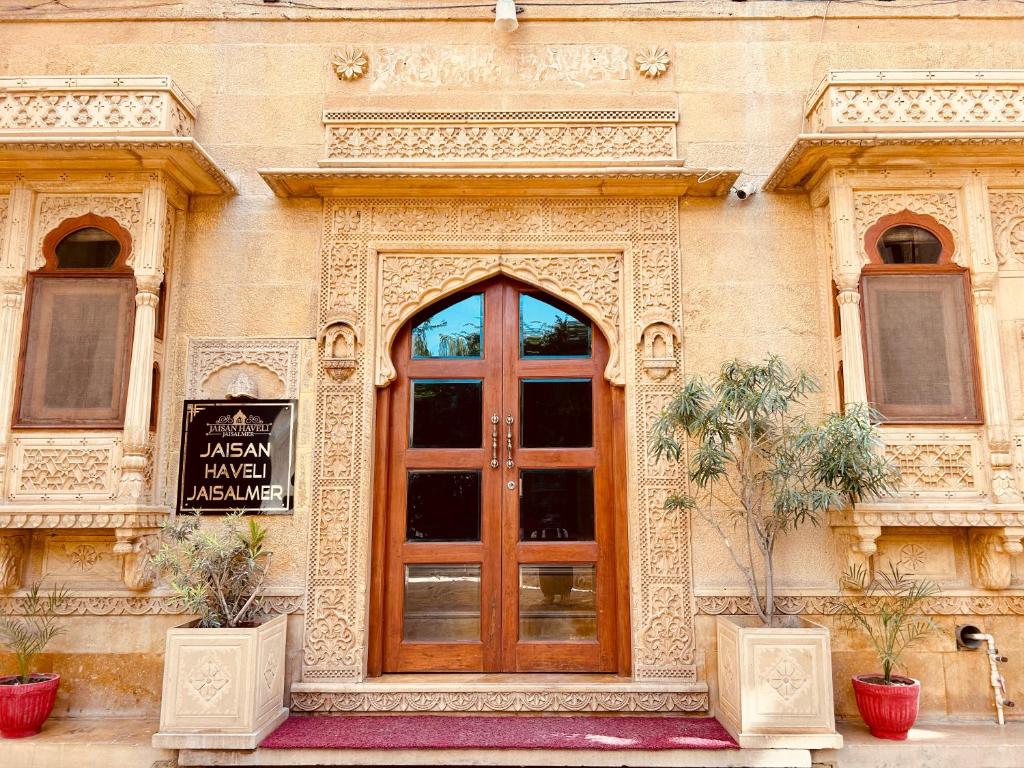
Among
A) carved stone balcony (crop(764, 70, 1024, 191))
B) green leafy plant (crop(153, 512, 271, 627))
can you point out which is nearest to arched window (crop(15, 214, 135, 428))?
green leafy plant (crop(153, 512, 271, 627))

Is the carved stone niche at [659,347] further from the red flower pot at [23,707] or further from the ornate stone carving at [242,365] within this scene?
the red flower pot at [23,707]

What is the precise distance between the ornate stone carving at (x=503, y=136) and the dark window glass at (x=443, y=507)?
6.85ft

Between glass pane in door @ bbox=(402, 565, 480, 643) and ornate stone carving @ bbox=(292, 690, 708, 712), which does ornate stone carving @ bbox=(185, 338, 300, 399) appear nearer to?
glass pane in door @ bbox=(402, 565, 480, 643)

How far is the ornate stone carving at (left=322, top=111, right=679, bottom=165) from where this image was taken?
4.74 metres

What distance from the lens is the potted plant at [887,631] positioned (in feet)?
12.5

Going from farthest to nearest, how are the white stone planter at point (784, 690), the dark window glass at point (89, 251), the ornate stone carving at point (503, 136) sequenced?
the ornate stone carving at point (503, 136) → the dark window glass at point (89, 251) → the white stone planter at point (784, 690)

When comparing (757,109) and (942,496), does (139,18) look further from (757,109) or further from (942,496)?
(942,496)

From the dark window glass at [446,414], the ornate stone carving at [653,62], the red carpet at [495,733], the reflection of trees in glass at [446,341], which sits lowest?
the red carpet at [495,733]

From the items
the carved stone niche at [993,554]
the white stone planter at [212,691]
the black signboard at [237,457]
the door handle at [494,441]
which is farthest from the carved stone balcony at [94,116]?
the carved stone niche at [993,554]

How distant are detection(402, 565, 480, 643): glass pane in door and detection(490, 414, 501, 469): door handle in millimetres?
652

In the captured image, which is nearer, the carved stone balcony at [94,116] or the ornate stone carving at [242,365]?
the carved stone balcony at [94,116]

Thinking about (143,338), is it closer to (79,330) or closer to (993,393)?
(79,330)

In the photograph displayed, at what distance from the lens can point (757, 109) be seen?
4.86 metres

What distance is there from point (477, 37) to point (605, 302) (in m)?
2.09
